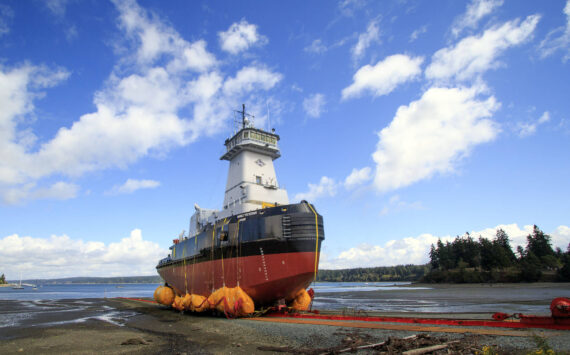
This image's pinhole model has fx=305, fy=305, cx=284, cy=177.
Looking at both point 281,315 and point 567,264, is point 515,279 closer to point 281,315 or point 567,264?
point 567,264

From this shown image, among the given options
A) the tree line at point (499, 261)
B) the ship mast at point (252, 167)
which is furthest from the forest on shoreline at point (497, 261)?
the ship mast at point (252, 167)

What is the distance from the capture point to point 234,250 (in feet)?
50.4

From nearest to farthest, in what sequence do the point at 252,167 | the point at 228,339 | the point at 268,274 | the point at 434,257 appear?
the point at 228,339 → the point at 268,274 → the point at 252,167 → the point at 434,257

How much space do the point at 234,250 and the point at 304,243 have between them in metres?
3.68

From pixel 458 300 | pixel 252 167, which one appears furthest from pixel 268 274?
pixel 458 300

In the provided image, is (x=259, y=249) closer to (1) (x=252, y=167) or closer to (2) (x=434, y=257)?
(1) (x=252, y=167)

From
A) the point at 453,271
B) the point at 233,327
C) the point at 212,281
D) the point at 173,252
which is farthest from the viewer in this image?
the point at 453,271

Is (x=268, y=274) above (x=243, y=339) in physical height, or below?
above

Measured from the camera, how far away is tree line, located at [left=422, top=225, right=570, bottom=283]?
50062 mm

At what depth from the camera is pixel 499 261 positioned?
57.0 m

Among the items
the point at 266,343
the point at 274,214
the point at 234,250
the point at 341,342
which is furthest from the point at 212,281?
the point at 341,342

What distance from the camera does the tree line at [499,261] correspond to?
50.1 m

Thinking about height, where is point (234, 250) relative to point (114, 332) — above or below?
above

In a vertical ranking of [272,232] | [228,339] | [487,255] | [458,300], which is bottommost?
[458,300]
